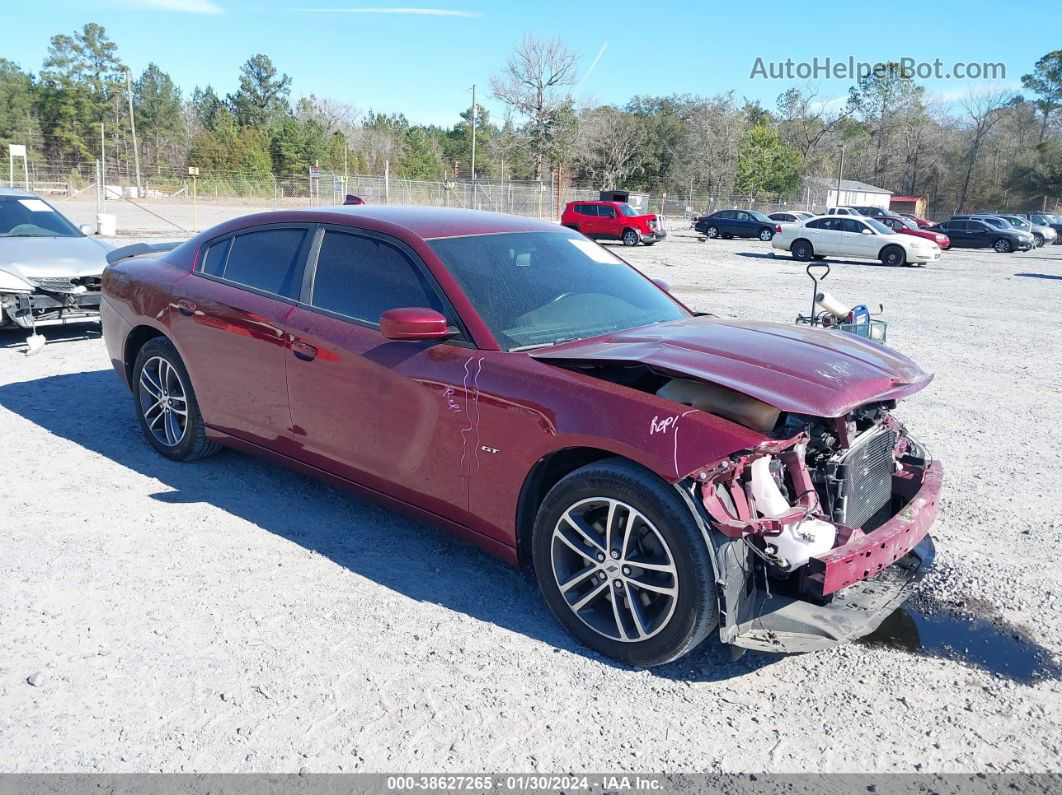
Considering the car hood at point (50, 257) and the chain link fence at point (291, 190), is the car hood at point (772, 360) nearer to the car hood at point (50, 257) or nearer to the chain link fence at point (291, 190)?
the car hood at point (50, 257)

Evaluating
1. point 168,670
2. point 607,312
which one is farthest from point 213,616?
point 607,312

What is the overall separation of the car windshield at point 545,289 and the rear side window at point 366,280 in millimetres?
182

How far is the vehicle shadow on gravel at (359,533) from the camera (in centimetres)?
346

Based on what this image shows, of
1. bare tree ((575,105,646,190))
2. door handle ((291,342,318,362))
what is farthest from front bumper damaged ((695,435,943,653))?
bare tree ((575,105,646,190))

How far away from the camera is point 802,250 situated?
91.6 feet

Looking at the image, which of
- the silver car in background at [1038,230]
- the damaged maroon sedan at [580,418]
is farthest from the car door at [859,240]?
the damaged maroon sedan at [580,418]

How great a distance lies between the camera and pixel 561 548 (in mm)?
3311

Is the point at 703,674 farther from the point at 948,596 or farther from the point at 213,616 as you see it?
the point at 213,616

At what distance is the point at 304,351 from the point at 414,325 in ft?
3.01

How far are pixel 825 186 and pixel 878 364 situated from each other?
252 feet

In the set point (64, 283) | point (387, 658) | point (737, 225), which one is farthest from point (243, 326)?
point (737, 225)

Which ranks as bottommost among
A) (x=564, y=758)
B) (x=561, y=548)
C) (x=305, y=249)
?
(x=564, y=758)

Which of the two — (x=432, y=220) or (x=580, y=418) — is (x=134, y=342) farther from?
(x=580, y=418)

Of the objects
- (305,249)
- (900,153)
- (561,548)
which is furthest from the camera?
(900,153)
